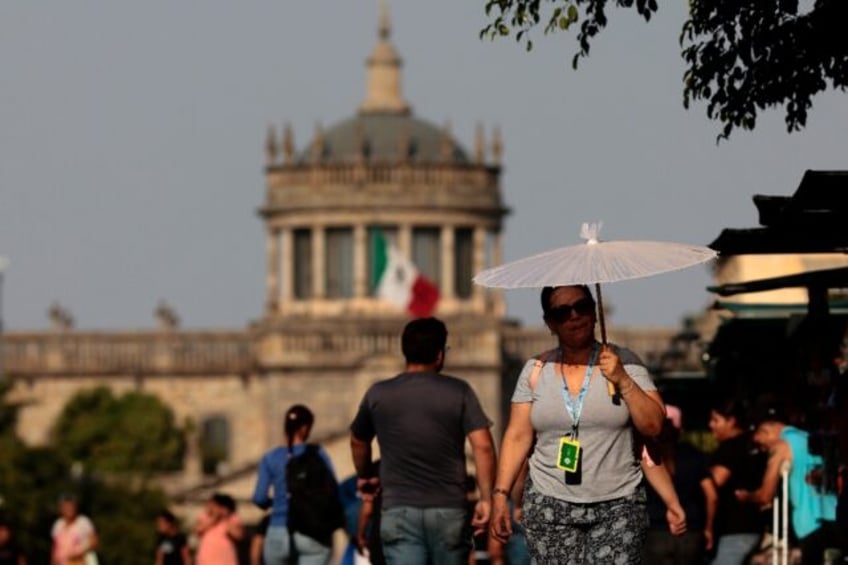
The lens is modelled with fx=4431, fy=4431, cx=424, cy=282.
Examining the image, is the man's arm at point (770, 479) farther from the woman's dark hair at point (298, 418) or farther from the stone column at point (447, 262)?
the stone column at point (447, 262)

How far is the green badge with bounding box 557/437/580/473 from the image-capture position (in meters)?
18.8

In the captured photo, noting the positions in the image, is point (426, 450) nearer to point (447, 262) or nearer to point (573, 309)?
point (573, 309)

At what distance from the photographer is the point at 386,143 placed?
117 m

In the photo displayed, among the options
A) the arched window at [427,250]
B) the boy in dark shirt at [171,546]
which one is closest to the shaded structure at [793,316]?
the boy in dark shirt at [171,546]

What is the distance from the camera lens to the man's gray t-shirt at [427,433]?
21031 millimetres

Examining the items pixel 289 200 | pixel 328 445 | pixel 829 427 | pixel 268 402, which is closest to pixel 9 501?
pixel 328 445

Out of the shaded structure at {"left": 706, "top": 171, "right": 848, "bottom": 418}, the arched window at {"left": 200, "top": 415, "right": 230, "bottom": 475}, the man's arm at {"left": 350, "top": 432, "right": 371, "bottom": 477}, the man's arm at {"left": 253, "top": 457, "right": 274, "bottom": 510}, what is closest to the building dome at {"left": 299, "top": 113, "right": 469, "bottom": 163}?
the arched window at {"left": 200, "top": 415, "right": 230, "bottom": 475}

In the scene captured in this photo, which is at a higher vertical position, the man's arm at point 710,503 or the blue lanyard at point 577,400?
the blue lanyard at point 577,400

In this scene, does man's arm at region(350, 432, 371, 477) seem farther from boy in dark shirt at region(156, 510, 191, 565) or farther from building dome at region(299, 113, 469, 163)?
building dome at region(299, 113, 469, 163)

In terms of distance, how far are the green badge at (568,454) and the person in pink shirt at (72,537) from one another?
49.6ft

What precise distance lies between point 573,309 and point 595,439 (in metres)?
0.56

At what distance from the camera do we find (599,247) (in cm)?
1902

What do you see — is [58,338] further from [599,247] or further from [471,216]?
[599,247]

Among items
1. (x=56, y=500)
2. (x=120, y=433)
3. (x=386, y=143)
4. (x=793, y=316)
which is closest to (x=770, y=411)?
(x=793, y=316)
